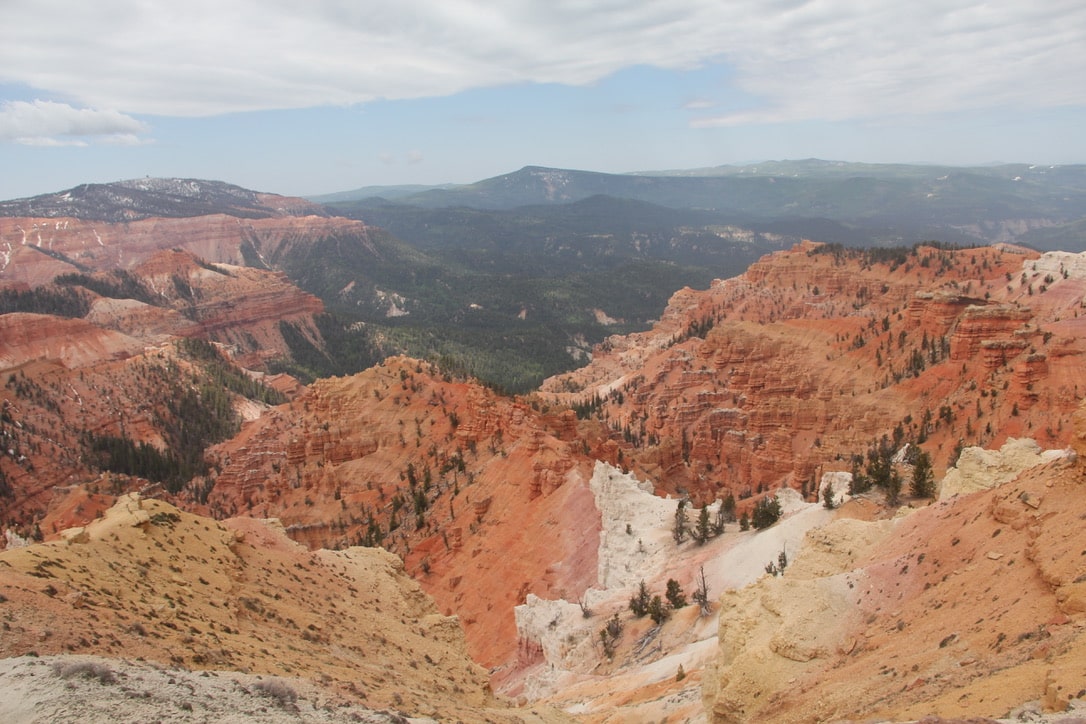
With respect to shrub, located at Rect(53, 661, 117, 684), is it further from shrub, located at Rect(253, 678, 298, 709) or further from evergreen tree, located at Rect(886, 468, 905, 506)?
evergreen tree, located at Rect(886, 468, 905, 506)

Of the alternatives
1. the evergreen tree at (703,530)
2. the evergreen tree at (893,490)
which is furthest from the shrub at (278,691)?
the evergreen tree at (893,490)

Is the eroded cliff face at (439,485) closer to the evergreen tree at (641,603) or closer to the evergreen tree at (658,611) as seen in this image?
the evergreen tree at (641,603)

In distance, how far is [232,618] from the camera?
1694 centimetres

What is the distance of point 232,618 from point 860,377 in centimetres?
6542

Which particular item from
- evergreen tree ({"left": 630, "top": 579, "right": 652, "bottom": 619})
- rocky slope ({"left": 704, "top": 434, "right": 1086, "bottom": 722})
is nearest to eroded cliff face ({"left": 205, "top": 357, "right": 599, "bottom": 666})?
evergreen tree ({"left": 630, "top": 579, "right": 652, "bottom": 619})

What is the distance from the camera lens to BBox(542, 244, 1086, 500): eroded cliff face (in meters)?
49.7

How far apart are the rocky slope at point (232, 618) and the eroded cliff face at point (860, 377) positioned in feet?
114

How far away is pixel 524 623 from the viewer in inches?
1275

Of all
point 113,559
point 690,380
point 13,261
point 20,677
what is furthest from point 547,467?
point 13,261

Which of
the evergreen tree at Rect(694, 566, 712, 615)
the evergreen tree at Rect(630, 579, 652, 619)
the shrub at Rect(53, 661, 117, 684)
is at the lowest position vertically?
the evergreen tree at Rect(630, 579, 652, 619)

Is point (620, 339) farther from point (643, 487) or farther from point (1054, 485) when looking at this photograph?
point (1054, 485)

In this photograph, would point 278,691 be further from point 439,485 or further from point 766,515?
point 439,485

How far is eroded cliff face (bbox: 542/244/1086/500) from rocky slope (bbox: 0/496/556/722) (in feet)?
114

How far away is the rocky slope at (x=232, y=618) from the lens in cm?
1274
